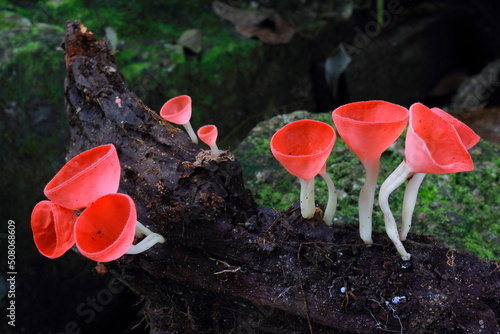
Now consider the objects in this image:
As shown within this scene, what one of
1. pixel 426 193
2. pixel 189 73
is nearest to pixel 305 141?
pixel 426 193

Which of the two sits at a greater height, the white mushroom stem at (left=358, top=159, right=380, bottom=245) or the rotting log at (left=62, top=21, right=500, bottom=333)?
the white mushroom stem at (left=358, top=159, right=380, bottom=245)

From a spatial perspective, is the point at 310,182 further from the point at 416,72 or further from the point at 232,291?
the point at 416,72

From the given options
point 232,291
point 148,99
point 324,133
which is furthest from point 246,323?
point 148,99

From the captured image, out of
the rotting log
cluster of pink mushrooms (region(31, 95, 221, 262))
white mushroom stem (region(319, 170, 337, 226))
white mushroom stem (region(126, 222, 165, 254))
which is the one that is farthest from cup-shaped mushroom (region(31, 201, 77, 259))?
white mushroom stem (region(319, 170, 337, 226))

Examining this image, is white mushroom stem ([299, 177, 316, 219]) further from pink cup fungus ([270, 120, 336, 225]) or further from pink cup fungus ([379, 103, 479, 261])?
pink cup fungus ([379, 103, 479, 261])

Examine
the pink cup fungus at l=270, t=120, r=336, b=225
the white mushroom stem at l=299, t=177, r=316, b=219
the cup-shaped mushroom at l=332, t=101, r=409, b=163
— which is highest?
the cup-shaped mushroom at l=332, t=101, r=409, b=163

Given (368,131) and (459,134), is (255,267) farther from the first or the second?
(459,134)
